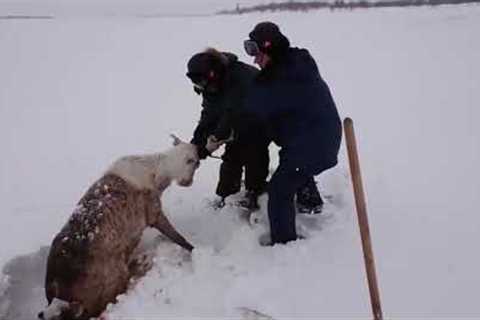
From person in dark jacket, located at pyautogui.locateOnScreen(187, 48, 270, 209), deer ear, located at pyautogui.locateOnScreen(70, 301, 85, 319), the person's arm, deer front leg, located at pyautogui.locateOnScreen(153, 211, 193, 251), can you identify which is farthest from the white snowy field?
the person's arm

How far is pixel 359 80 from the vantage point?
461 inches

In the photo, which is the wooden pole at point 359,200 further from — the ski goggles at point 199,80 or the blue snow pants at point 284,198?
the ski goggles at point 199,80

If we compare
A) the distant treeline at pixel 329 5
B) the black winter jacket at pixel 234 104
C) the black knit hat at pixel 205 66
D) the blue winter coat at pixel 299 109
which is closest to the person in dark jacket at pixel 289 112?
the blue winter coat at pixel 299 109

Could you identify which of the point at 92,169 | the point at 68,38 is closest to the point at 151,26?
the point at 68,38

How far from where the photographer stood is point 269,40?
4.37 metres

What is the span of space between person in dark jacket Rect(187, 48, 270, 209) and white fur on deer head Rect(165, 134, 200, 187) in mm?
99

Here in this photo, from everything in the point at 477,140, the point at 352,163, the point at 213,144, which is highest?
the point at 352,163

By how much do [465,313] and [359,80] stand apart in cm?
825

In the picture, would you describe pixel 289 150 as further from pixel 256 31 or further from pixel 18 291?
pixel 18 291

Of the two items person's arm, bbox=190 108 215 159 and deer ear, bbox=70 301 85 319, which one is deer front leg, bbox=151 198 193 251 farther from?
deer ear, bbox=70 301 85 319

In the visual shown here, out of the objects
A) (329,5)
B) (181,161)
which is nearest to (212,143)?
(181,161)

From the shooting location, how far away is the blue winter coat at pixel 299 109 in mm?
4410

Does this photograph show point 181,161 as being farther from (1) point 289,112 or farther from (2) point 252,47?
(2) point 252,47

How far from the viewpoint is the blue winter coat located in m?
4.41
